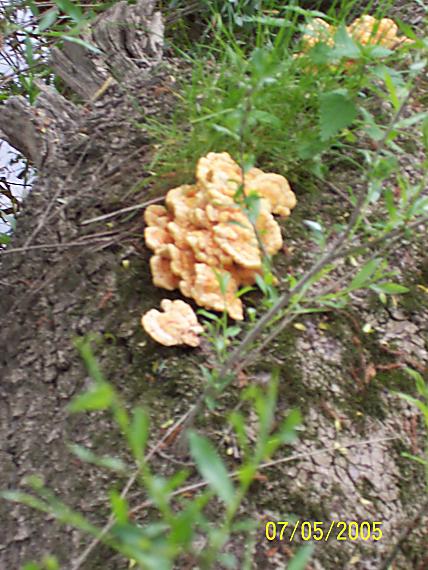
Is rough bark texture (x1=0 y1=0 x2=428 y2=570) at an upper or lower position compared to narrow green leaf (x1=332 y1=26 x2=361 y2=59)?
lower

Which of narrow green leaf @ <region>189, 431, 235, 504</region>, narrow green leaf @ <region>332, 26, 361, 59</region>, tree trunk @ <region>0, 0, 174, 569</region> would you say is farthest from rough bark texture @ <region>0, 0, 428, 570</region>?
narrow green leaf @ <region>189, 431, 235, 504</region>

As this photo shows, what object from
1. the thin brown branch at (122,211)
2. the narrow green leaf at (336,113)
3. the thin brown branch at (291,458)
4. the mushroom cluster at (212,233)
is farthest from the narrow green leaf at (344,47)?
the thin brown branch at (291,458)

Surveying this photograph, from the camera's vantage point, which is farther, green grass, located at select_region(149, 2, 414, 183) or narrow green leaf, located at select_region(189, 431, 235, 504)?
green grass, located at select_region(149, 2, 414, 183)

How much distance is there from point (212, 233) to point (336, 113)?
0.29 meters

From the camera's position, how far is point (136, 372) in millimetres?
1191

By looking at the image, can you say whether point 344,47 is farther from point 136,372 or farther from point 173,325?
point 136,372

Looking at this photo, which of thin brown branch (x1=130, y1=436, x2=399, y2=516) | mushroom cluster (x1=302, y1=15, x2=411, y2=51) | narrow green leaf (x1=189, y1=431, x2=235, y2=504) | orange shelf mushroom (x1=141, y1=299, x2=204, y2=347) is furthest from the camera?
mushroom cluster (x1=302, y1=15, x2=411, y2=51)

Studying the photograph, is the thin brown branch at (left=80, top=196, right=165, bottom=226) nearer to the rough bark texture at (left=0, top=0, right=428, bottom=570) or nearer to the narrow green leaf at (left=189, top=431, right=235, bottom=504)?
the rough bark texture at (left=0, top=0, right=428, bottom=570)

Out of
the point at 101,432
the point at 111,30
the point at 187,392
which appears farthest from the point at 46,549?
the point at 111,30

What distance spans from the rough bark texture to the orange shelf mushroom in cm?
4
